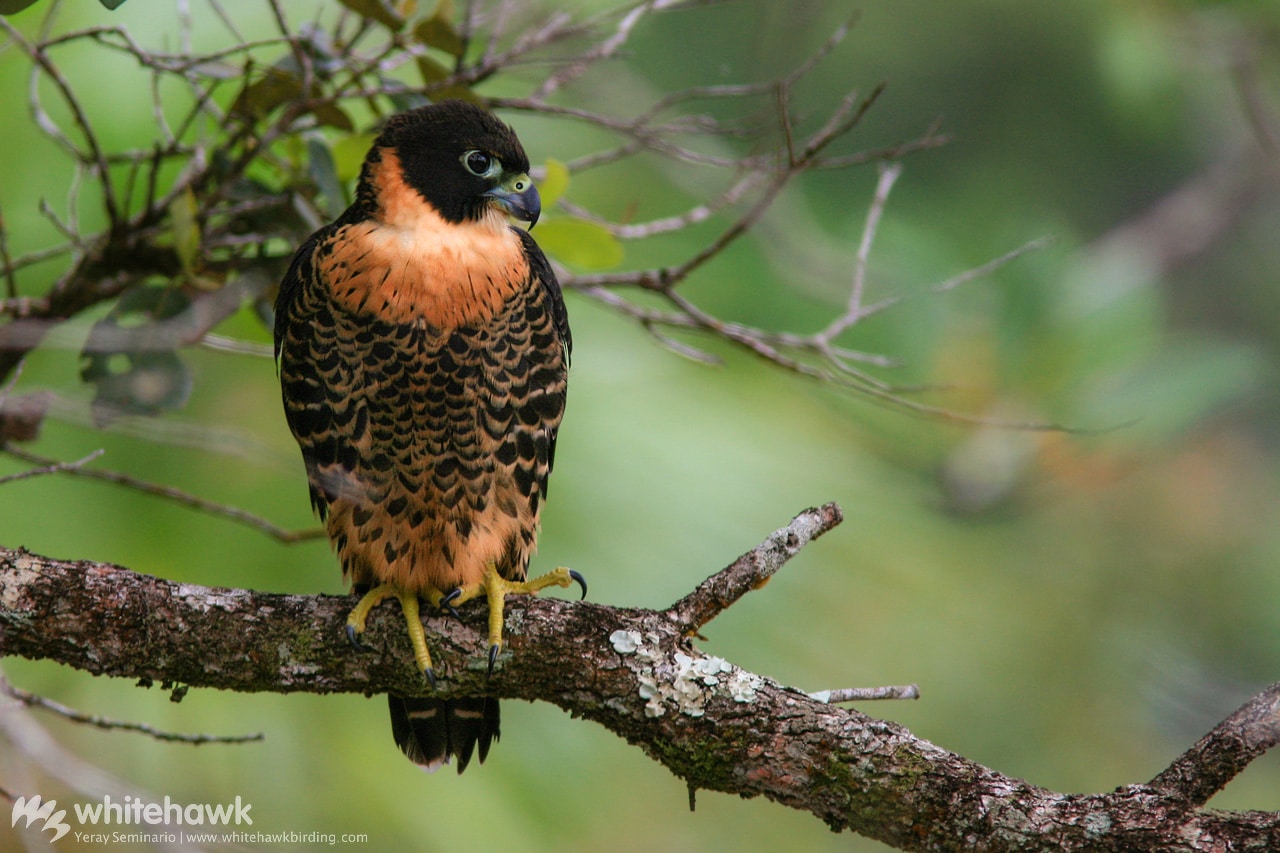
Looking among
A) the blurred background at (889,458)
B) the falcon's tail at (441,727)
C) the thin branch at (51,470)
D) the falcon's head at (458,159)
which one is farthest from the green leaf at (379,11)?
the falcon's tail at (441,727)

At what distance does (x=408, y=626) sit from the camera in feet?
6.39

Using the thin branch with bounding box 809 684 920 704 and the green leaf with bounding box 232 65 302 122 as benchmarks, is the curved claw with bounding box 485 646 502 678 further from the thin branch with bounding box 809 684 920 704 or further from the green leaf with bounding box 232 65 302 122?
the green leaf with bounding box 232 65 302 122

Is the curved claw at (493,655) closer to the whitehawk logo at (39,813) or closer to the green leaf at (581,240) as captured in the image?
the whitehawk logo at (39,813)

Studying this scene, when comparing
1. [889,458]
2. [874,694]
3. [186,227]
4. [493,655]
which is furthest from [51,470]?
[889,458]

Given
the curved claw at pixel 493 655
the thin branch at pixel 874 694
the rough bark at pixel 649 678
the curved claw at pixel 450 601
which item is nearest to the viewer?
the rough bark at pixel 649 678

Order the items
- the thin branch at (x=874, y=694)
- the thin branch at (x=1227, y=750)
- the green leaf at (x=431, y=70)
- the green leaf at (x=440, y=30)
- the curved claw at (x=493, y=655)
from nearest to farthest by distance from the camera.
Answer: the thin branch at (x=1227, y=750)
the thin branch at (x=874, y=694)
the curved claw at (x=493, y=655)
the green leaf at (x=440, y=30)
the green leaf at (x=431, y=70)

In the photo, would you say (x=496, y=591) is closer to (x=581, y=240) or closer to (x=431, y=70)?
(x=581, y=240)

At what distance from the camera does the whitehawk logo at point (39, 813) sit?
1567mm

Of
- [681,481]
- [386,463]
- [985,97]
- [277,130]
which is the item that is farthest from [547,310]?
[985,97]

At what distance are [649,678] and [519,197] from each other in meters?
0.95

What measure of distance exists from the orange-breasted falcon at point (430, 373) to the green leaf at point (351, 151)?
4.2 inches

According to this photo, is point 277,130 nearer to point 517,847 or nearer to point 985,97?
point 517,847

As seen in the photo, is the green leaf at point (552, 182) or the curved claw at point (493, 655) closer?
the curved claw at point (493, 655)

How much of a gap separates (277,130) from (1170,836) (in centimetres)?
185
